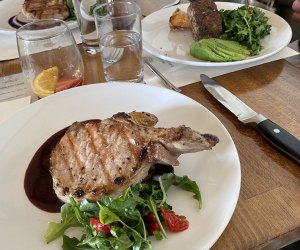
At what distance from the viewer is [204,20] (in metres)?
1.67

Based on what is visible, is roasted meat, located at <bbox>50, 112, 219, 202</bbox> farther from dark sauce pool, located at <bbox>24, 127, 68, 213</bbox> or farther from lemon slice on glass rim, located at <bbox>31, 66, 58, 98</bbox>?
lemon slice on glass rim, located at <bbox>31, 66, 58, 98</bbox>

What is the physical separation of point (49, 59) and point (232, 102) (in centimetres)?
78

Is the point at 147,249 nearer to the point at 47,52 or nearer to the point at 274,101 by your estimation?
the point at 274,101

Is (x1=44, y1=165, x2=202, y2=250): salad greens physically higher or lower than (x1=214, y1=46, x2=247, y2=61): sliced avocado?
lower

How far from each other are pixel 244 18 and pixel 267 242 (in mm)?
1177

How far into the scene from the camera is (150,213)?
2.75ft

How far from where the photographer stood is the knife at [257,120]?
3.41 feet

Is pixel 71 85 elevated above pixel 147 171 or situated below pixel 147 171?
below

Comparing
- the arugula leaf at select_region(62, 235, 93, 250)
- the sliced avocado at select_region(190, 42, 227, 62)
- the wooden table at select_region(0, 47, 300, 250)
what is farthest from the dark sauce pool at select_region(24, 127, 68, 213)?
the sliced avocado at select_region(190, 42, 227, 62)

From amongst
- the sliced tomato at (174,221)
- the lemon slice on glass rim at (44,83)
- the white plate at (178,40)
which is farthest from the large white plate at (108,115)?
the white plate at (178,40)

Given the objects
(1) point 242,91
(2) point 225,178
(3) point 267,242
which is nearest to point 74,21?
(1) point 242,91

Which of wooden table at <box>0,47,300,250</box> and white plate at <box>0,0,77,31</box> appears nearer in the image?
wooden table at <box>0,47,300,250</box>

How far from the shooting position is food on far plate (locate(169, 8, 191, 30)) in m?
1.79

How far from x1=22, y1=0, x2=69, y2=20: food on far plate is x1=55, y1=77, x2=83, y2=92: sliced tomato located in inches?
27.3
